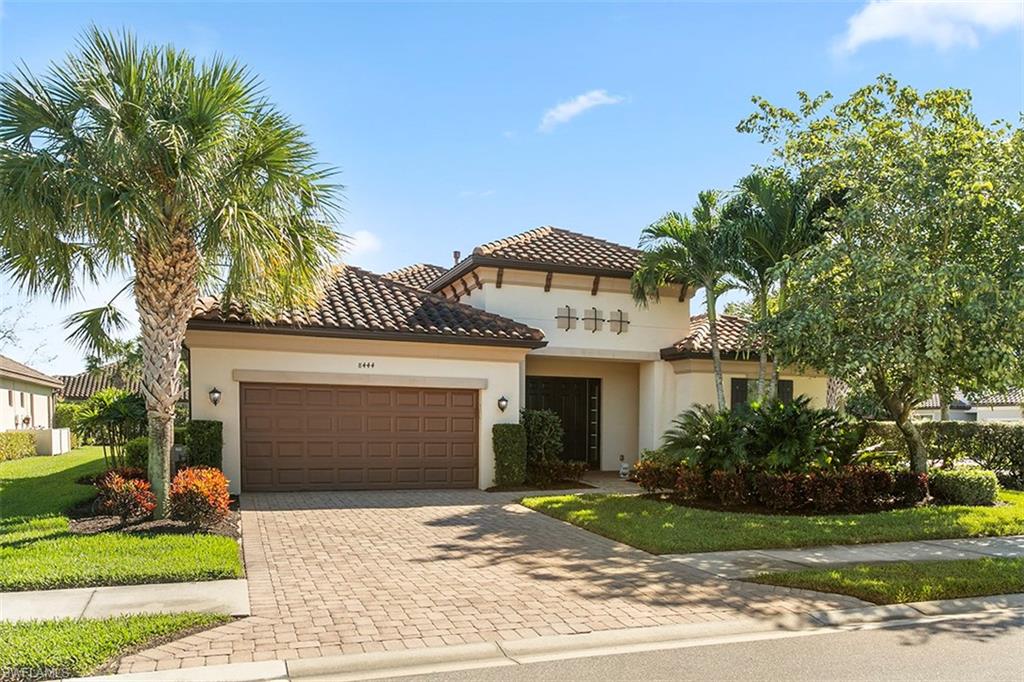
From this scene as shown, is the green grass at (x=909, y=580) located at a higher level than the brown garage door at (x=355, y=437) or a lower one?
lower

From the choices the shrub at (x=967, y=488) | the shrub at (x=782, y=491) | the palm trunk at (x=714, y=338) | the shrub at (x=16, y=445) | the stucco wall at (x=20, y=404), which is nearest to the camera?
the shrub at (x=782, y=491)

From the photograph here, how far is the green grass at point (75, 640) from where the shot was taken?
518 centimetres

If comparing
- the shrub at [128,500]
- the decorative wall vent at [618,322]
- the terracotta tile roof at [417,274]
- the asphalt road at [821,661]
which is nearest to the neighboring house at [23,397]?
the terracotta tile roof at [417,274]

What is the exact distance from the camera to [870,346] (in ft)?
40.7

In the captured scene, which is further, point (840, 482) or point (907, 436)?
point (907, 436)

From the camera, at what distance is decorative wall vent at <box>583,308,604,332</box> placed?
18.8 m

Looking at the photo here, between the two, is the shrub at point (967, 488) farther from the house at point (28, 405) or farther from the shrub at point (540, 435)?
the house at point (28, 405)

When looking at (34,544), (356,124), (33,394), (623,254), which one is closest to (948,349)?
(623,254)

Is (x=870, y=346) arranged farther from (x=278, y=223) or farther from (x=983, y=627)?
(x=278, y=223)

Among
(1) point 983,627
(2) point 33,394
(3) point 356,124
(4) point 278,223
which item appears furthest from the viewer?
(2) point 33,394

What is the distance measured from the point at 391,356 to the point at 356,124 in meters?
5.06

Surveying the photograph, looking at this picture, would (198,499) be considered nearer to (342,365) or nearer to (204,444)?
(204,444)

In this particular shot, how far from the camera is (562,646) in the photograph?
6.00 m

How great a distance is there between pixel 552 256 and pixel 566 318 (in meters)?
1.65
